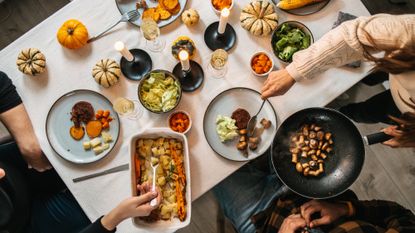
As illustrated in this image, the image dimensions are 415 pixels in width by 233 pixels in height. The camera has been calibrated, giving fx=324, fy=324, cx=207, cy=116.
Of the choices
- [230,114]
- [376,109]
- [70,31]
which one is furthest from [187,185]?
[376,109]

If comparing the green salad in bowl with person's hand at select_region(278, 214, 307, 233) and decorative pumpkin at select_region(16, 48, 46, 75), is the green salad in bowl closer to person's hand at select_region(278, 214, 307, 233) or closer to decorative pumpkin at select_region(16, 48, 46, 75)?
decorative pumpkin at select_region(16, 48, 46, 75)

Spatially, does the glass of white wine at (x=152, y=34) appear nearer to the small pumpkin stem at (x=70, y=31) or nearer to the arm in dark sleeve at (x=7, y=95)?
the small pumpkin stem at (x=70, y=31)

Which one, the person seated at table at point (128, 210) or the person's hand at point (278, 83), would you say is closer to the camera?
the person seated at table at point (128, 210)

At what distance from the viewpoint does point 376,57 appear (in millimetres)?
1162

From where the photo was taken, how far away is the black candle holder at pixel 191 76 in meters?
1.38

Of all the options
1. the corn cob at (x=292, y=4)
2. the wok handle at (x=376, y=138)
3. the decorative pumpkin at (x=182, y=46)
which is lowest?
the wok handle at (x=376, y=138)

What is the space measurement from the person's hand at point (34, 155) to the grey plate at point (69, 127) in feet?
0.28

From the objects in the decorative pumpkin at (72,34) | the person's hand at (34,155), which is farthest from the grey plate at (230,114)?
the person's hand at (34,155)

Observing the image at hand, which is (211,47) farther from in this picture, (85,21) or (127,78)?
(85,21)

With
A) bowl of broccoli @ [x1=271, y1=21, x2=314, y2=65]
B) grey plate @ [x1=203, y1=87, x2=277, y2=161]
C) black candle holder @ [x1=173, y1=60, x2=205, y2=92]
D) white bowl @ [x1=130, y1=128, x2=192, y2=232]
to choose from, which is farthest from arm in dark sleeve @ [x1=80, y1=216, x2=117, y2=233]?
bowl of broccoli @ [x1=271, y1=21, x2=314, y2=65]

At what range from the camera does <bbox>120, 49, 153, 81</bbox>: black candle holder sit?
4.56 feet

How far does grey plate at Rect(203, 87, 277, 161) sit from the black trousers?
65 centimetres

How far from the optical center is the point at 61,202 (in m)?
1.54

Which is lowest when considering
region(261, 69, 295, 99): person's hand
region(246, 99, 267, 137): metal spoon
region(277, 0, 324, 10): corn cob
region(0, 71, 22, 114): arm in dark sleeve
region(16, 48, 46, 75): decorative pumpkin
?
region(246, 99, 267, 137): metal spoon
